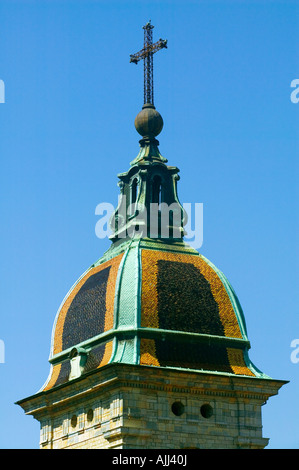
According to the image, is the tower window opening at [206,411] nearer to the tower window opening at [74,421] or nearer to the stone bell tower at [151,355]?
the stone bell tower at [151,355]

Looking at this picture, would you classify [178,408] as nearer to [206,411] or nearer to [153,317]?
[206,411]

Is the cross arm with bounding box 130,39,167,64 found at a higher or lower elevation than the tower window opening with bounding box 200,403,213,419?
higher

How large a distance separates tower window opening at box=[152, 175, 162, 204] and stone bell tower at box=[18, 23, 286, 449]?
0.26m

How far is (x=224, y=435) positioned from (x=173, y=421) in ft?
9.59

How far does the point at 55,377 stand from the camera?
2589 inches

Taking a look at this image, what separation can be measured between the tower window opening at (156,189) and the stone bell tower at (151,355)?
26 cm

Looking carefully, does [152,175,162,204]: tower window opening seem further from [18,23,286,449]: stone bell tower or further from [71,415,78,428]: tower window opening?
[71,415,78,428]: tower window opening

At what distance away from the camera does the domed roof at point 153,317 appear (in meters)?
61.8

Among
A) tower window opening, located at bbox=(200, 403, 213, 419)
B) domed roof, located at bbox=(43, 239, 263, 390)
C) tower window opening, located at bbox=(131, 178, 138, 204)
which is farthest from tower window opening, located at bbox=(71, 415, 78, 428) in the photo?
tower window opening, located at bbox=(131, 178, 138, 204)

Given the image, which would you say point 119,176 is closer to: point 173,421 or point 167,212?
point 167,212

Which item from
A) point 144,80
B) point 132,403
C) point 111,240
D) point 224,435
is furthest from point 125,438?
point 144,80

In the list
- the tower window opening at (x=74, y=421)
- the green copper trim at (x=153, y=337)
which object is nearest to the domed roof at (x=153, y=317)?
the green copper trim at (x=153, y=337)

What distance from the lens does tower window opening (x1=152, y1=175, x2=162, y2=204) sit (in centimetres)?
6856

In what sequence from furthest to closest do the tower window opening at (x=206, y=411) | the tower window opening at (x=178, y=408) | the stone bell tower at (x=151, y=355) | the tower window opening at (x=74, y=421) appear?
the tower window opening at (x=74, y=421)
the tower window opening at (x=206, y=411)
the tower window opening at (x=178, y=408)
the stone bell tower at (x=151, y=355)
